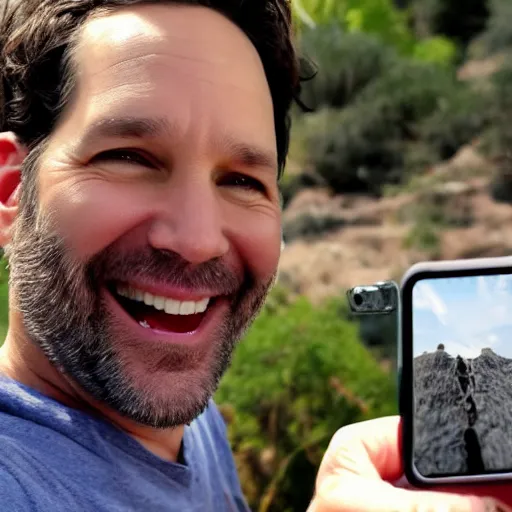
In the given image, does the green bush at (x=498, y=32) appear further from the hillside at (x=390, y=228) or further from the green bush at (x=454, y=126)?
the hillside at (x=390, y=228)

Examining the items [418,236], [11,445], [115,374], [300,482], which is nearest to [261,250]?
[115,374]

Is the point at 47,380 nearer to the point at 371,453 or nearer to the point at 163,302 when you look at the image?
the point at 163,302

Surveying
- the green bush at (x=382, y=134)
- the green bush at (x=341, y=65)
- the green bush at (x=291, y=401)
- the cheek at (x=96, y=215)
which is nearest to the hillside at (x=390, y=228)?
the green bush at (x=382, y=134)

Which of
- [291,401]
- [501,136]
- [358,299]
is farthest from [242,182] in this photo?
[501,136]

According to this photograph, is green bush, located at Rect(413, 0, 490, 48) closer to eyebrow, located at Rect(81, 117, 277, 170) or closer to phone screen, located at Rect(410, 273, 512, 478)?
eyebrow, located at Rect(81, 117, 277, 170)

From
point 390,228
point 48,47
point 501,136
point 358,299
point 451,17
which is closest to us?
point 358,299

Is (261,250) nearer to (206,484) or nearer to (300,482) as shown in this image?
(206,484)
